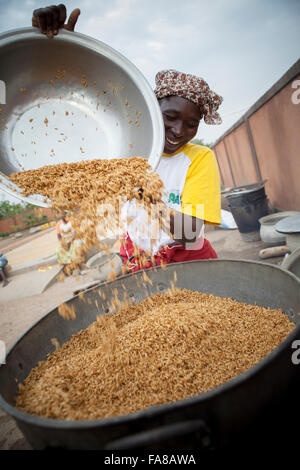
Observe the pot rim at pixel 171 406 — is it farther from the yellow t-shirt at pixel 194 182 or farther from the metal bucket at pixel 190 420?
the yellow t-shirt at pixel 194 182

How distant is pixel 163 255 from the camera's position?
79.4 inches

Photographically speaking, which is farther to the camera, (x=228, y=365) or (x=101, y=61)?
(x=101, y=61)

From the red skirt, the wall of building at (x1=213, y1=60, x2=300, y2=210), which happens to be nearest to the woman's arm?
the red skirt

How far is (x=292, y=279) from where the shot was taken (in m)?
1.14

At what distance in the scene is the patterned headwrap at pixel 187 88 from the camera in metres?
1.65

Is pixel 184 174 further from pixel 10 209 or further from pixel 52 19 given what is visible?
pixel 10 209

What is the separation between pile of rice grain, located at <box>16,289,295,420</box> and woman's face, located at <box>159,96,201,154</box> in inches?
44.0

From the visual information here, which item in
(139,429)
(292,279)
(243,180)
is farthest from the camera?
(243,180)

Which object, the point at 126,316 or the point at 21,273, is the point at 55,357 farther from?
the point at 21,273

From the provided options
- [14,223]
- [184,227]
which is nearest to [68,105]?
[184,227]

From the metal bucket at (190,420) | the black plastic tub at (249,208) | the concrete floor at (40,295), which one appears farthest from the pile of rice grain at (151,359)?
the black plastic tub at (249,208)

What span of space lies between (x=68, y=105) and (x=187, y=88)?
31.0 inches

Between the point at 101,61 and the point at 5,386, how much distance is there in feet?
5.81
